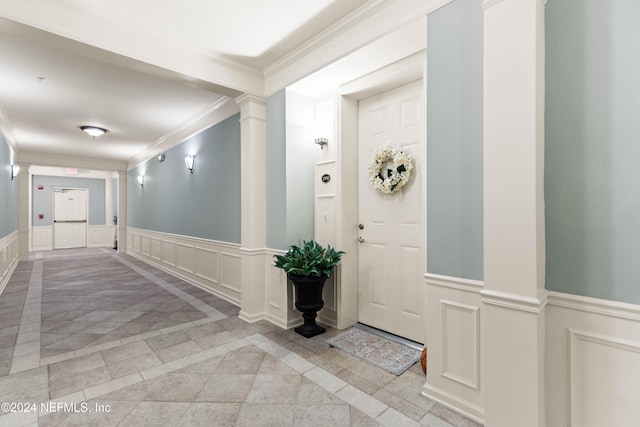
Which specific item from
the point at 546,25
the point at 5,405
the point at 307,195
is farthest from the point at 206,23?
the point at 5,405

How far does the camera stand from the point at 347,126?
3160mm

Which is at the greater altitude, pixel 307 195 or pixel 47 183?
pixel 47 183

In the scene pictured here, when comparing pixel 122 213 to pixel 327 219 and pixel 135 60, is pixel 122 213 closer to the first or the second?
pixel 135 60

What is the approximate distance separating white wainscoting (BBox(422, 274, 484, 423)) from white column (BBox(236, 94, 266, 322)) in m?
2.00

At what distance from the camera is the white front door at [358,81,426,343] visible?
8.95 ft

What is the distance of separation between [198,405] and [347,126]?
2.68 m

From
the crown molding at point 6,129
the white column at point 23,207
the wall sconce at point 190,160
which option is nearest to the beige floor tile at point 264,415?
the wall sconce at point 190,160

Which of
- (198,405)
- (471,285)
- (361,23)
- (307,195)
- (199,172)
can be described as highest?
(361,23)

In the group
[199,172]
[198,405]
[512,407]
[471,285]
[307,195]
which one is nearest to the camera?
[512,407]

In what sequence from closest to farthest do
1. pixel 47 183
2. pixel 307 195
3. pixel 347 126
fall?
pixel 347 126 < pixel 307 195 < pixel 47 183

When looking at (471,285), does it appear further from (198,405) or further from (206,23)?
(206,23)

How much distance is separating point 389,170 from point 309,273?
124cm

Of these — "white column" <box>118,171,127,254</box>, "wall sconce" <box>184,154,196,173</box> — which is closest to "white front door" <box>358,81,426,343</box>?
"wall sconce" <box>184,154,196,173</box>

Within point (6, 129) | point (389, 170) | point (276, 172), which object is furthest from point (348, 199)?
point (6, 129)
